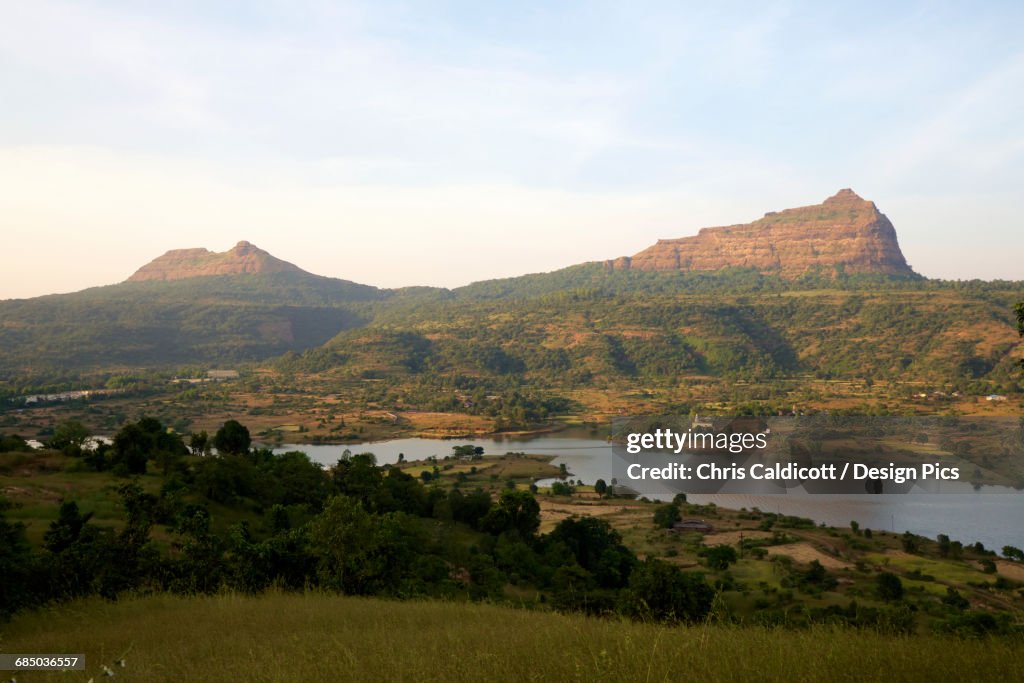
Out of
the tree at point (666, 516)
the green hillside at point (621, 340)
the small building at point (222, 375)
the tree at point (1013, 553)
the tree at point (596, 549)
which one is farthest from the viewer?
the small building at point (222, 375)

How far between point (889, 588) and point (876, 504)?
2531cm

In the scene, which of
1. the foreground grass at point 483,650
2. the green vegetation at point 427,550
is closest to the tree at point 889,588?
the green vegetation at point 427,550

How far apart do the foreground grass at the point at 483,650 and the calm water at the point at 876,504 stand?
4012cm

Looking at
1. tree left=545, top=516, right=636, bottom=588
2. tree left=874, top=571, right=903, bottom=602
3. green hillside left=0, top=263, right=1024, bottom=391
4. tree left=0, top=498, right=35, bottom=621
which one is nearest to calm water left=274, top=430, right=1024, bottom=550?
tree left=874, top=571, right=903, bottom=602

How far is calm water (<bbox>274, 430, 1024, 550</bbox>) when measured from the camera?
40969 millimetres

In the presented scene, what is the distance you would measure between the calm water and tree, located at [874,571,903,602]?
49.4 ft

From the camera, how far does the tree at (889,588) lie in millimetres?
26172

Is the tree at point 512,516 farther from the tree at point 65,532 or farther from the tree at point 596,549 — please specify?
the tree at point 65,532

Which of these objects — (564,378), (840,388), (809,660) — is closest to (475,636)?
(809,660)

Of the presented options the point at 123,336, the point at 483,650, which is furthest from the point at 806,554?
the point at 123,336

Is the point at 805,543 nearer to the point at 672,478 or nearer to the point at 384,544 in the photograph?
the point at 672,478

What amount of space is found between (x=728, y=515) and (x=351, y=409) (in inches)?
2425

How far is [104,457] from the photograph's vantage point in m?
29.4

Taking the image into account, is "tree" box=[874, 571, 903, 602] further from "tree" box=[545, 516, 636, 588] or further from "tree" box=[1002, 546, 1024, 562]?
"tree" box=[1002, 546, 1024, 562]
